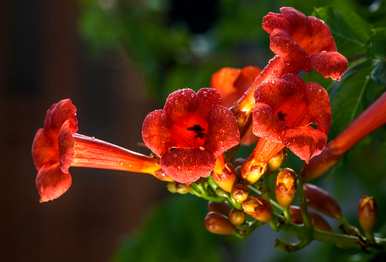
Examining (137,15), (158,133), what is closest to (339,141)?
(158,133)


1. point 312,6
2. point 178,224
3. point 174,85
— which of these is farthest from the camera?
point 174,85

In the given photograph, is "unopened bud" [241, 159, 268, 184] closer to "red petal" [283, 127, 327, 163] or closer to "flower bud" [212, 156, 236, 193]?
"flower bud" [212, 156, 236, 193]

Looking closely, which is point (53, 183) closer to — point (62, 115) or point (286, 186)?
point (62, 115)

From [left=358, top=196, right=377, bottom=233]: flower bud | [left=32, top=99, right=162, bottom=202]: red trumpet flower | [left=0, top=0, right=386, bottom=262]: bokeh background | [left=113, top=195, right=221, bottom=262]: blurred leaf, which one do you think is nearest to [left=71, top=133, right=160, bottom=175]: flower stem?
[left=32, top=99, right=162, bottom=202]: red trumpet flower

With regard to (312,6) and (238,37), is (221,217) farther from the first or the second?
(238,37)

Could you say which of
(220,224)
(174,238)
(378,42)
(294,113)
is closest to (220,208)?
(220,224)

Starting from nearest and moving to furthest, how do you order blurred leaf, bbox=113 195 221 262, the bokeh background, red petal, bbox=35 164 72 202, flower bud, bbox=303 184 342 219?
1. red petal, bbox=35 164 72 202
2. flower bud, bbox=303 184 342 219
3. blurred leaf, bbox=113 195 221 262
4. the bokeh background
